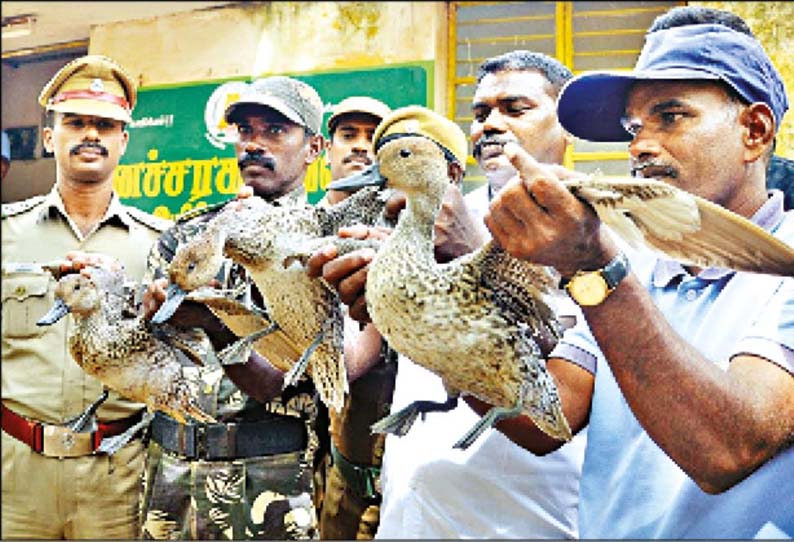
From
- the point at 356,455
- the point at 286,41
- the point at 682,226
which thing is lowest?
the point at 356,455

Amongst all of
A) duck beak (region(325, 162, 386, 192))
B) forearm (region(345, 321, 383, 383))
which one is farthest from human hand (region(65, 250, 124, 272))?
duck beak (region(325, 162, 386, 192))

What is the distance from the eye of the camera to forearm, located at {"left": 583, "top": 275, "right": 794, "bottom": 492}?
1356mm

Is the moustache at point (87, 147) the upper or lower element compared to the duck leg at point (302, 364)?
upper

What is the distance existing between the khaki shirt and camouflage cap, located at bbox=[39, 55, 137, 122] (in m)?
0.29

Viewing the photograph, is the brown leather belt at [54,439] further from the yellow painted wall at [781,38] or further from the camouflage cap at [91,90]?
the yellow painted wall at [781,38]

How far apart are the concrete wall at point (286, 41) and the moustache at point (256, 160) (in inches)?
32.5

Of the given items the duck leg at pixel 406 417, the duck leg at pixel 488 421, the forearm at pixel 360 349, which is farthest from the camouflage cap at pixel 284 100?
the duck leg at pixel 488 421

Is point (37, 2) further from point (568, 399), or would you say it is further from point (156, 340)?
point (568, 399)

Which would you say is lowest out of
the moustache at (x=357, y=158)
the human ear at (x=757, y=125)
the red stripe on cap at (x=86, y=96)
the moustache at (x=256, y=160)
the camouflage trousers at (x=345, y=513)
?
the camouflage trousers at (x=345, y=513)

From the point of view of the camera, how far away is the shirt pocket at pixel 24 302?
8.55 feet

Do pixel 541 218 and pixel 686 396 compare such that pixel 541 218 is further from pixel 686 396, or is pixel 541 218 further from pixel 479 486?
pixel 479 486

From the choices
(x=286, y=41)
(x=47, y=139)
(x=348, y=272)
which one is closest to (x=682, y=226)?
(x=348, y=272)

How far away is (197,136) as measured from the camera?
3453mm

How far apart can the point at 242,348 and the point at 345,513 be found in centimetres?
109
